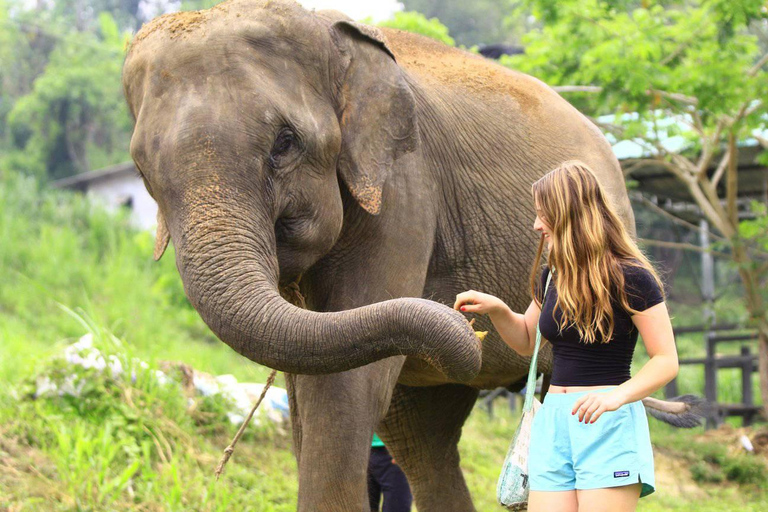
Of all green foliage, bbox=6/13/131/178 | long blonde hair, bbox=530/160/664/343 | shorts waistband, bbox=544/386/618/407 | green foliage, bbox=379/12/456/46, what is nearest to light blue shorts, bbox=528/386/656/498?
shorts waistband, bbox=544/386/618/407

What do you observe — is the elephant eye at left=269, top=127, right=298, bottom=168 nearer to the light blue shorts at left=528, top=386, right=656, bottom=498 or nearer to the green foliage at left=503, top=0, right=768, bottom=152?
the light blue shorts at left=528, top=386, right=656, bottom=498

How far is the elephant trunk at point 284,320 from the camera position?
260 centimetres

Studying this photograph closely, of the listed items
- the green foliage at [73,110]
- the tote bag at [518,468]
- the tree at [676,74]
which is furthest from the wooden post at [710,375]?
the green foliage at [73,110]

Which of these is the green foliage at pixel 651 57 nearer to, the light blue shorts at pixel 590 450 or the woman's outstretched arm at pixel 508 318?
the woman's outstretched arm at pixel 508 318

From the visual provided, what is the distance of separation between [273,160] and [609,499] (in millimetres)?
1389

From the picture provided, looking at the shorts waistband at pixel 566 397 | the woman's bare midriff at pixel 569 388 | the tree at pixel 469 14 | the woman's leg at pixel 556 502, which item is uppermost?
the tree at pixel 469 14

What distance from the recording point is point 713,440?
9703 mm

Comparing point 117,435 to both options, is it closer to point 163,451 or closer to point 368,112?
point 163,451

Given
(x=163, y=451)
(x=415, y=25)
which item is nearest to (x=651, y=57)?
(x=415, y=25)

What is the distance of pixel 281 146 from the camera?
304 cm

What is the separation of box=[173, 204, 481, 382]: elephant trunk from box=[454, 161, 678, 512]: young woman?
269 mm

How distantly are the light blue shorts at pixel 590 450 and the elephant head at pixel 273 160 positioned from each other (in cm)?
28

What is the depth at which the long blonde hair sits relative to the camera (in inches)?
105

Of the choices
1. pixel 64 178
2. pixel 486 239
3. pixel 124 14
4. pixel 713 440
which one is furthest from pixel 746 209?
pixel 124 14
